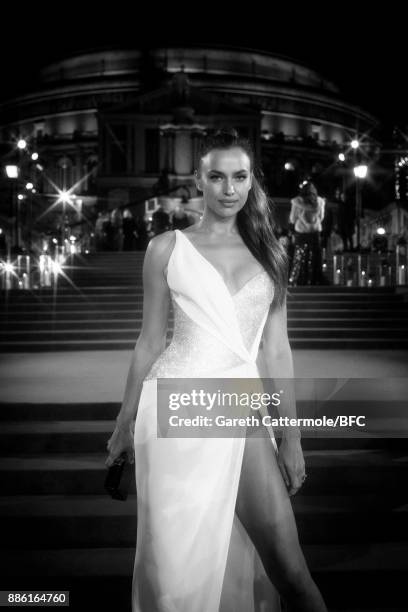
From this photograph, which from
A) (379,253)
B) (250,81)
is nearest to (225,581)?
(379,253)

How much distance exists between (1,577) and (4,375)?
4.56 m

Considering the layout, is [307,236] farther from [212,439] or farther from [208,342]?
[212,439]

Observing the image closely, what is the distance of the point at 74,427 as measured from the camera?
6375mm

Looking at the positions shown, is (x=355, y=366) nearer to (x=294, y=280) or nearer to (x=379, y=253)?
(x=294, y=280)

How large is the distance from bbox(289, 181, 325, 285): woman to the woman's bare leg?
1258 cm

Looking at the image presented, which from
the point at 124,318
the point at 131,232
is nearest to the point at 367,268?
the point at 124,318

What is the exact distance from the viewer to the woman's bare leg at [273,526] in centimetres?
271

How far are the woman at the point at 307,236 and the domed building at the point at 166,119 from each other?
35583 mm

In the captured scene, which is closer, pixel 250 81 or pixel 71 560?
pixel 71 560

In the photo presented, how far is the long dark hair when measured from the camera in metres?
2.89

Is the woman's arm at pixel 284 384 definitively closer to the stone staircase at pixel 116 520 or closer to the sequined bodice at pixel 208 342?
the sequined bodice at pixel 208 342

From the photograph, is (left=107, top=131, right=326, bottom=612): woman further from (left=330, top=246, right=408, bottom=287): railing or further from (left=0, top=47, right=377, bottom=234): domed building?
(left=0, top=47, right=377, bottom=234): domed building

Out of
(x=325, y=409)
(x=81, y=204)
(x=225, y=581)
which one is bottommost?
(x=225, y=581)

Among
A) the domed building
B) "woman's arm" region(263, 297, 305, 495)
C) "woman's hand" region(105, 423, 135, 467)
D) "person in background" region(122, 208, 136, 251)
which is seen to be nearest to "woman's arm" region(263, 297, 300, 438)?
"woman's arm" region(263, 297, 305, 495)
